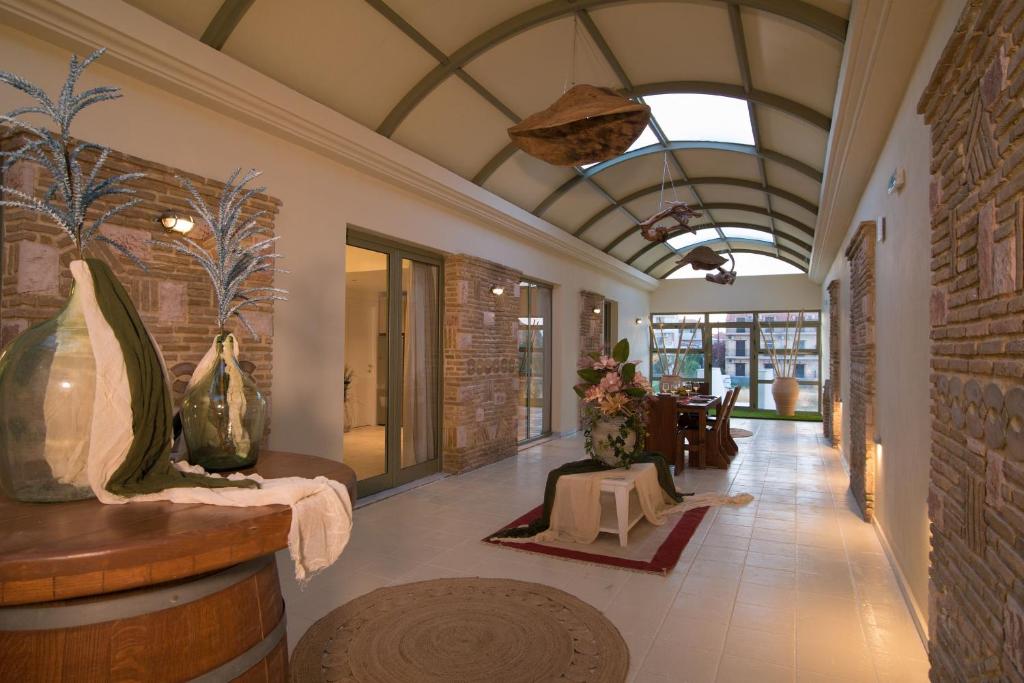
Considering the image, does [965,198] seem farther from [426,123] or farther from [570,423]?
[570,423]

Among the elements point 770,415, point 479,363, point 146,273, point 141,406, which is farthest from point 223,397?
point 770,415

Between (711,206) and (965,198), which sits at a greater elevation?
(711,206)

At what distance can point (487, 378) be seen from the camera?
671 centimetres

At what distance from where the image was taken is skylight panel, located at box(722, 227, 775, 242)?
1100 centimetres

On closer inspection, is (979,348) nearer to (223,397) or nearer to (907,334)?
(907,334)

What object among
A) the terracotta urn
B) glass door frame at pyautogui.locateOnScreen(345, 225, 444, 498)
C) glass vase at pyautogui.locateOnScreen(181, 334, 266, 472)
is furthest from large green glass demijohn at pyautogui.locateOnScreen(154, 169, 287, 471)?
the terracotta urn

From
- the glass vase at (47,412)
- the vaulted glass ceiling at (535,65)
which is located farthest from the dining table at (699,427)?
the glass vase at (47,412)

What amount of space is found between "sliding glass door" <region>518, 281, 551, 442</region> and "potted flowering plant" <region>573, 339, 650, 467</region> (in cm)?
377

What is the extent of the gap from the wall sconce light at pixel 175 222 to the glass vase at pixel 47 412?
95.0 inches

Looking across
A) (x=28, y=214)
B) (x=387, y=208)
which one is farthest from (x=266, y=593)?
(x=387, y=208)

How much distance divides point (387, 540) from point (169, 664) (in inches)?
122

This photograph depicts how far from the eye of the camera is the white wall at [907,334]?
2.81 m

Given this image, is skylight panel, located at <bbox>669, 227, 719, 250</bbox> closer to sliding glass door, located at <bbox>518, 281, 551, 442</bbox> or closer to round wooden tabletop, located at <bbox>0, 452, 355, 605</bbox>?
sliding glass door, located at <bbox>518, 281, 551, 442</bbox>

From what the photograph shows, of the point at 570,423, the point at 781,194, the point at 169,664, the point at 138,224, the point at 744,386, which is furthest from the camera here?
the point at 744,386
